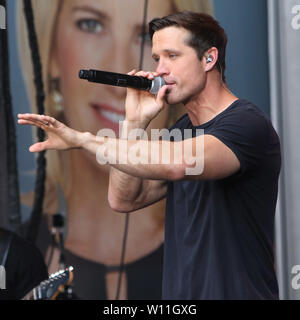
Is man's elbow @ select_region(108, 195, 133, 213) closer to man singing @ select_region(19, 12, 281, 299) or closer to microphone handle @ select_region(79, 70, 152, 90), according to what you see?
man singing @ select_region(19, 12, 281, 299)

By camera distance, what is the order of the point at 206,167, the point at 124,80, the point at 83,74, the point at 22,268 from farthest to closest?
the point at 22,268
the point at 124,80
the point at 83,74
the point at 206,167

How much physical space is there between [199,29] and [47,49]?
1.45 metres

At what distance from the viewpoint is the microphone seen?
1.43 meters

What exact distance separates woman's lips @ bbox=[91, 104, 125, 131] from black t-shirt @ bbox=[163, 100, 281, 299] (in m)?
1.45

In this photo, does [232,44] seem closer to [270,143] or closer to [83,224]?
[83,224]

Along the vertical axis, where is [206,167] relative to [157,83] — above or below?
below

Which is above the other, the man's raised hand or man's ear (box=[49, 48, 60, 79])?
man's ear (box=[49, 48, 60, 79])

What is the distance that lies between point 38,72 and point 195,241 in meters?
1.72

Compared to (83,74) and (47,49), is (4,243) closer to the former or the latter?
(47,49)

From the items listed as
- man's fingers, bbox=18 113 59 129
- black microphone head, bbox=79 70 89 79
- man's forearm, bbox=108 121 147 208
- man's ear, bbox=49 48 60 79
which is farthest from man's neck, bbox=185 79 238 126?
man's ear, bbox=49 48 60 79

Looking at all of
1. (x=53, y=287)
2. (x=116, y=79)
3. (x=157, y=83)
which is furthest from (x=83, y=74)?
(x=53, y=287)

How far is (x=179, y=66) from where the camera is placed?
157cm

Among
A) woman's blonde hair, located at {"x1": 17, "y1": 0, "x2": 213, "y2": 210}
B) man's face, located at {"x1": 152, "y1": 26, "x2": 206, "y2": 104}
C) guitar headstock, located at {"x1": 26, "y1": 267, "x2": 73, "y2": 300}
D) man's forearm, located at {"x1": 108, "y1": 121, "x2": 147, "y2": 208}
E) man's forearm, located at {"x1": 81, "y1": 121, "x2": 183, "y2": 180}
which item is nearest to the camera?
man's forearm, located at {"x1": 81, "y1": 121, "x2": 183, "y2": 180}

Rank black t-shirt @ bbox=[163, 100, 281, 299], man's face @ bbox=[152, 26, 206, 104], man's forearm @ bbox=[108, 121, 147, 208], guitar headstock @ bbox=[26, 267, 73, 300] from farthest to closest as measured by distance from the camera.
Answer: guitar headstock @ bbox=[26, 267, 73, 300] < man's forearm @ bbox=[108, 121, 147, 208] < man's face @ bbox=[152, 26, 206, 104] < black t-shirt @ bbox=[163, 100, 281, 299]
